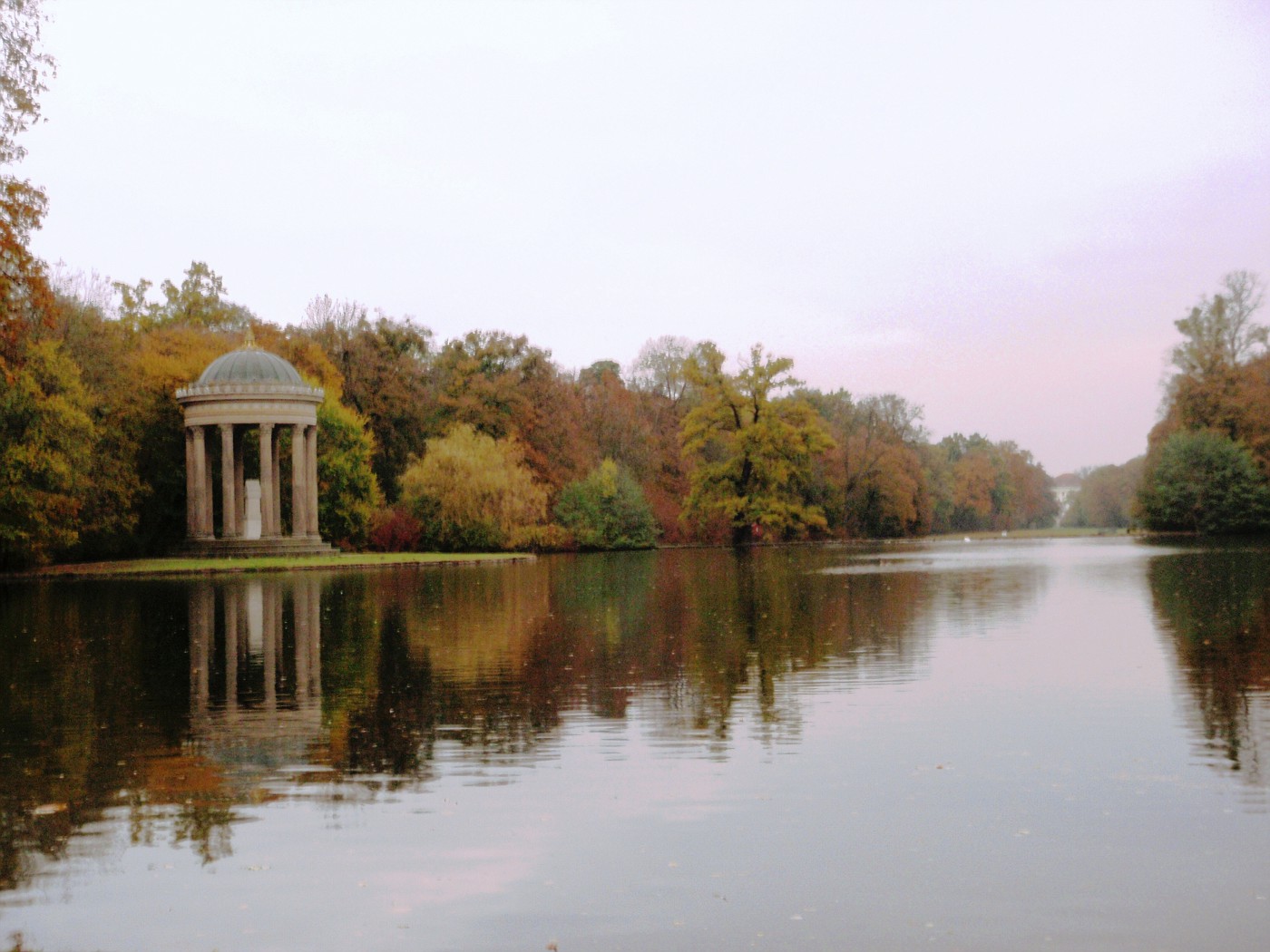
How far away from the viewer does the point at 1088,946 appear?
5.96 meters

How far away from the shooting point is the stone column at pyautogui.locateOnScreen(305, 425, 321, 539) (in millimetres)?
61469

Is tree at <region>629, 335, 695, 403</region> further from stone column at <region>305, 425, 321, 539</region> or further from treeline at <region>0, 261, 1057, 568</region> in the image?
stone column at <region>305, 425, 321, 539</region>

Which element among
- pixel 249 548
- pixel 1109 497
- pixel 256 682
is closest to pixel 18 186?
pixel 256 682

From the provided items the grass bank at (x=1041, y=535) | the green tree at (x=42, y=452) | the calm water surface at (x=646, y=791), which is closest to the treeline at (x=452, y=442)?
the green tree at (x=42, y=452)

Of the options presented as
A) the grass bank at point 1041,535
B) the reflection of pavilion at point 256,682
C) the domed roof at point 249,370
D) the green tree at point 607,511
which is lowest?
the reflection of pavilion at point 256,682

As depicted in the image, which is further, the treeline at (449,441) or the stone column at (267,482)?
the stone column at (267,482)

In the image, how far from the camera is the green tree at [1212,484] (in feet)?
273

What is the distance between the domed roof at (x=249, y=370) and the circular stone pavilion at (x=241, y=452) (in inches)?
1.6

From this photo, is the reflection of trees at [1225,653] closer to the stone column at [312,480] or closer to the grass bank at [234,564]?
the grass bank at [234,564]

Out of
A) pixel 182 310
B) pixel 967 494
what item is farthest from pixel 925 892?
pixel 967 494

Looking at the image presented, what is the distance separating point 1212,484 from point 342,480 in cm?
5282

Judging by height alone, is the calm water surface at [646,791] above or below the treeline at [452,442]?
below

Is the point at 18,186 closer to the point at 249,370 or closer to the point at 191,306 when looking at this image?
the point at 249,370

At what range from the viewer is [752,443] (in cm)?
8412
